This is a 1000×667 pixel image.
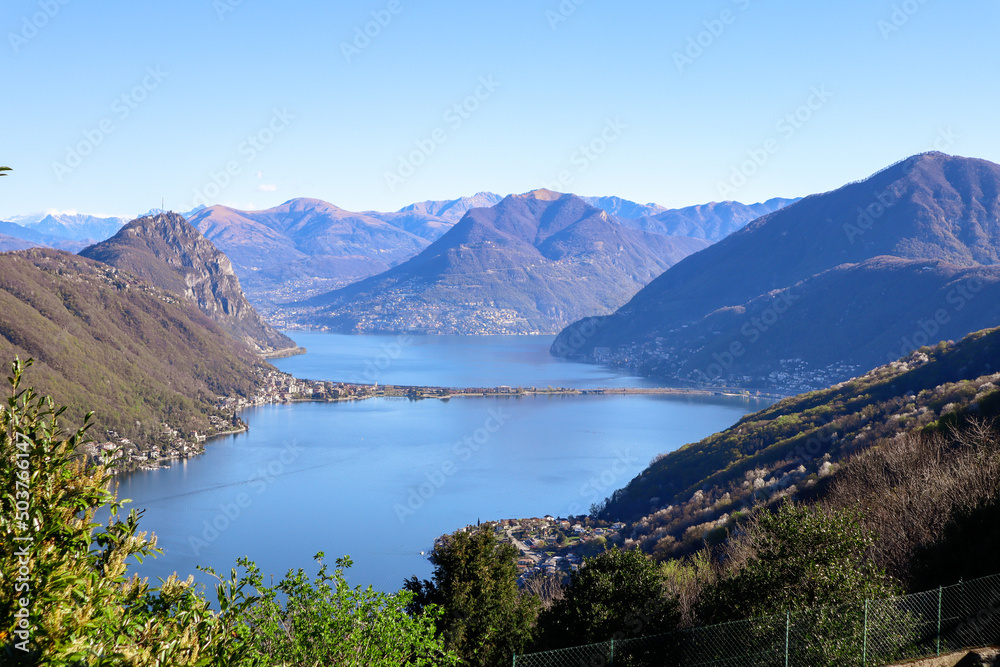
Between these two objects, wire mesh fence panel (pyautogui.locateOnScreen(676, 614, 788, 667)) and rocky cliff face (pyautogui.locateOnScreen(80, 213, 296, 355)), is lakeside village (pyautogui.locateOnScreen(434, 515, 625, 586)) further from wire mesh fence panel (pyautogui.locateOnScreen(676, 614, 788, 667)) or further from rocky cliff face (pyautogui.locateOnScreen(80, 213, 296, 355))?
rocky cliff face (pyautogui.locateOnScreen(80, 213, 296, 355))

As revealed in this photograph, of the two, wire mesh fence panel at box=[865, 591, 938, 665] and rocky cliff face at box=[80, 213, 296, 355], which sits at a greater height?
rocky cliff face at box=[80, 213, 296, 355]

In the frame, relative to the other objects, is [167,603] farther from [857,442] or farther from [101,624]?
[857,442]

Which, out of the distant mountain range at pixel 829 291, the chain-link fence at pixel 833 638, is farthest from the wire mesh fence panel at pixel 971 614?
the distant mountain range at pixel 829 291

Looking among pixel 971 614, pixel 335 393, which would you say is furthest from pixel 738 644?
pixel 335 393

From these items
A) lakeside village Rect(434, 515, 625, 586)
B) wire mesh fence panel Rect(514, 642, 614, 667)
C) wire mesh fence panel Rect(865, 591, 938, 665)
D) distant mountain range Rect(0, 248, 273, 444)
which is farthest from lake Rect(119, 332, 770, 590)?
wire mesh fence panel Rect(865, 591, 938, 665)

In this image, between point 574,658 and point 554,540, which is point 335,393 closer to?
point 554,540

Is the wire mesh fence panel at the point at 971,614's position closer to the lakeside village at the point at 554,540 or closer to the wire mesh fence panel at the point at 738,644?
the wire mesh fence panel at the point at 738,644

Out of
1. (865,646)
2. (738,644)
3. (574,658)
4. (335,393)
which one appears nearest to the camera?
(865,646)
